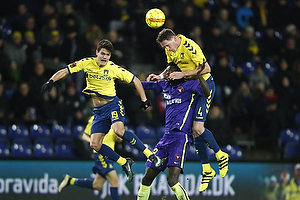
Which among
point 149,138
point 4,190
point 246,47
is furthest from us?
point 246,47

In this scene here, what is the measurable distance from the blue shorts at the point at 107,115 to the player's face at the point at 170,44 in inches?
51.8

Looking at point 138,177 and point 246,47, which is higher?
point 246,47

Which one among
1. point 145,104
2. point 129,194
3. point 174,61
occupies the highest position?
point 174,61

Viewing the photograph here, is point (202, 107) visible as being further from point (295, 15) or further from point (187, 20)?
point (295, 15)

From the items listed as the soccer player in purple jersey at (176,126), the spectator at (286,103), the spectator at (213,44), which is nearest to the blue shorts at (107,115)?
the soccer player in purple jersey at (176,126)

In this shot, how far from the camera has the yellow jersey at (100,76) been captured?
988cm

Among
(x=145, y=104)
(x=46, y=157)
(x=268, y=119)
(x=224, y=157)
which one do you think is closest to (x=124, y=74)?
(x=145, y=104)

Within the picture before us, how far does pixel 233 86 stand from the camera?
50.0 feet

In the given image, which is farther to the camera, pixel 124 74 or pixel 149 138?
pixel 149 138

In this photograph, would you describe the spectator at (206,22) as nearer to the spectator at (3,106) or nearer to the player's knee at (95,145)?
the spectator at (3,106)

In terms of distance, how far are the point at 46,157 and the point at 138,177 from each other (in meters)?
1.85

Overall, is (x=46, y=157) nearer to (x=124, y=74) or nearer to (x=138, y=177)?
(x=138, y=177)

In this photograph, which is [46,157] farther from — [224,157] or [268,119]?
[268,119]

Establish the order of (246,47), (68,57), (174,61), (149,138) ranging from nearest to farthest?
(174,61), (149,138), (68,57), (246,47)
